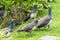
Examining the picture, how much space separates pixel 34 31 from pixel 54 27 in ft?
3.67

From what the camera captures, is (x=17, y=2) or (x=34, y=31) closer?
(x=34, y=31)

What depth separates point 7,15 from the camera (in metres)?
14.5

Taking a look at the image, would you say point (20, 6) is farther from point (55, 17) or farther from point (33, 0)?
point (55, 17)

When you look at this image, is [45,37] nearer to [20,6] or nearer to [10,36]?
[10,36]

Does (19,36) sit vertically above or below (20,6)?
below

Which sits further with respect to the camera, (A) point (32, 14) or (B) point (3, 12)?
(B) point (3, 12)

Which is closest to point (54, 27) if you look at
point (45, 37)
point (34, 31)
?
point (34, 31)

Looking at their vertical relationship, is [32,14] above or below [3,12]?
below

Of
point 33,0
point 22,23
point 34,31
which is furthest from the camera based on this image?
point 33,0

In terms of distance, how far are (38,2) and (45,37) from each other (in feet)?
16.1

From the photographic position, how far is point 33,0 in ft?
49.6

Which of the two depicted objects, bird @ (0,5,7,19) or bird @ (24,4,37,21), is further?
bird @ (0,5,7,19)

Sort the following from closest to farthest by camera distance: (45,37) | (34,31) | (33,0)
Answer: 1. (45,37)
2. (34,31)
3. (33,0)

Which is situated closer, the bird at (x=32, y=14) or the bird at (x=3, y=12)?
the bird at (x=32, y=14)
